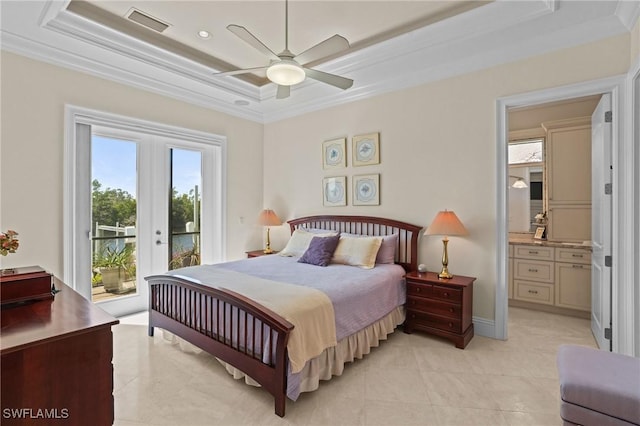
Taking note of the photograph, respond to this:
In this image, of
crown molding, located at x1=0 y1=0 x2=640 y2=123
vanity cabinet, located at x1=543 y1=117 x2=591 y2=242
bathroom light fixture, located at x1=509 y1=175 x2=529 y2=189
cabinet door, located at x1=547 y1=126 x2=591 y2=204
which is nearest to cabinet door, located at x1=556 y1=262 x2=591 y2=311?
vanity cabinet, located at x1=543 y1=117 x2=591 y2=242

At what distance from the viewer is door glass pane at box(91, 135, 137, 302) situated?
3656 mm

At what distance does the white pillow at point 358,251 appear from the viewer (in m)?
3.46

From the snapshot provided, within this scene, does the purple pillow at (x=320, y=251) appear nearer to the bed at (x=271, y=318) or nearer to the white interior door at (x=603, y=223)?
the bed at (x=271, y=318)

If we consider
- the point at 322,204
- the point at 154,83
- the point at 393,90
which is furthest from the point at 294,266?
the point at 154,83

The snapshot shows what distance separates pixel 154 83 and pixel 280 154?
6.55 ft

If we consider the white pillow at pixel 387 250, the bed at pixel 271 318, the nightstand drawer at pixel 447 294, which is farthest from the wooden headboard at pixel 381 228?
the nightstand drawer at pixel 447 294

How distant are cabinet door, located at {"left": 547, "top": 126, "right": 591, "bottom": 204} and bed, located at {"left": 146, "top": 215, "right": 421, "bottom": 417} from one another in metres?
2.24

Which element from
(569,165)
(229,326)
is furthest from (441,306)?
(569,165)

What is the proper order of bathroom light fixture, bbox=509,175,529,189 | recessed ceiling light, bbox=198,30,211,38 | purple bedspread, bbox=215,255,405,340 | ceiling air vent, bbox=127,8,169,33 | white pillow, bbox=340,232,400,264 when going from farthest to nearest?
bathroom light fixture, bbox=509,175,529,189
white pillow, bbox=340,232,400,264
recessed ceiling light, bbox=198,30,211,38
ceiling air vent, bbox=127,8,169,33
purple bedspread, bbox=215,255,405,340

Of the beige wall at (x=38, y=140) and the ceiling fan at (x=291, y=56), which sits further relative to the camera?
the beige wall at (x=38, y=140)

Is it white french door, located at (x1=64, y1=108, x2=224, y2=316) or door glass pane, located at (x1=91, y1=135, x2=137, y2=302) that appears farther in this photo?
door glass pane, located at (x1=91, y1=135, x2=137, y2=302)

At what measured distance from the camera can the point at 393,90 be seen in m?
3.92

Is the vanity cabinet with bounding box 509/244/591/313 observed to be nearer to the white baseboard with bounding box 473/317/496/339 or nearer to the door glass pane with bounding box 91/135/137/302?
the white baseboard with bounding box 473/317/496/339

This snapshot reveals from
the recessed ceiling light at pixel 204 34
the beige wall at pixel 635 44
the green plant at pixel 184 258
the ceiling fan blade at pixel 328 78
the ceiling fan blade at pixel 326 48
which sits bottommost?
the green plant at pixel 184 258
